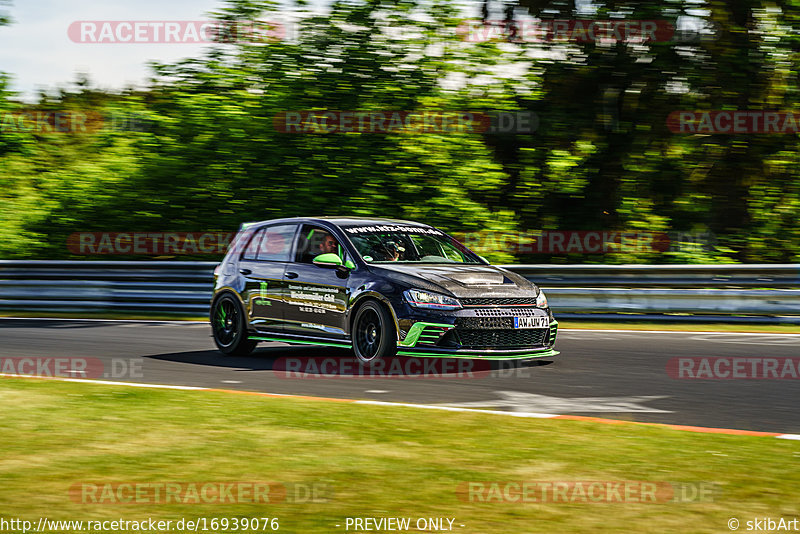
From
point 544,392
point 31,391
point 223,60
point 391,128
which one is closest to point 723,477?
point 544,392

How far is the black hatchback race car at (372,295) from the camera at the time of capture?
36.8 feet

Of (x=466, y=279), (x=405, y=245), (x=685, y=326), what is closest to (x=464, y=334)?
(x=466, y=279)

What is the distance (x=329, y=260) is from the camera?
12.2 metres

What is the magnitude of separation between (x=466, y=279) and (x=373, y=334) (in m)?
1.10

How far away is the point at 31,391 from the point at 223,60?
14019mm

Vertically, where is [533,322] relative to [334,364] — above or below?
above

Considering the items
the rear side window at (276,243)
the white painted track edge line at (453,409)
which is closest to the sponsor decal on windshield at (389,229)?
the rear side window at (276,243)

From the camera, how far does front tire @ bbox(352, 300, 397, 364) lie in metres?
11.4

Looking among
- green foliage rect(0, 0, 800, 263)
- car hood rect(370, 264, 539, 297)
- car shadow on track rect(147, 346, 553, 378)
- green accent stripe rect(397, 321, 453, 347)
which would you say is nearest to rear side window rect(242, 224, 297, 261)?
car shadow on track rect(147, 346, 553, 378)

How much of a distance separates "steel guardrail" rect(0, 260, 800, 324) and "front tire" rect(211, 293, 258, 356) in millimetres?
5637

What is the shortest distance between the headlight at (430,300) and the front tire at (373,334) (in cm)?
31

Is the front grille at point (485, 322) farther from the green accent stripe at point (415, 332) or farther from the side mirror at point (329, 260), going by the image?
the side mirror at point (329, 260)

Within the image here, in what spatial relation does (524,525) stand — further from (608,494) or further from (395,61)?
(395,61)

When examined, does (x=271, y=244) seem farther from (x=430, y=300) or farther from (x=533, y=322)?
(x=533, y=322)
